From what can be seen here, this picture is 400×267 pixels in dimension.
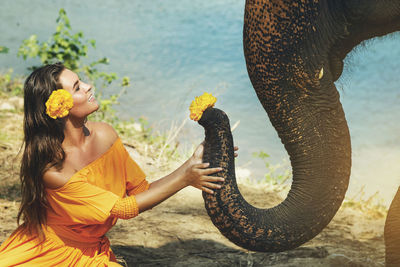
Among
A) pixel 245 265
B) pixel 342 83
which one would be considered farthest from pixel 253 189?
pixel 342 83

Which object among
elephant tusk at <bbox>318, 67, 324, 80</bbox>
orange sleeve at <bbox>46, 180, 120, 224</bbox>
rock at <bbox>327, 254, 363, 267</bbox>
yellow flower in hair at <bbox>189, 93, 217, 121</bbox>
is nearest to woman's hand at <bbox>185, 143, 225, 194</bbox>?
yellow flower in hair at <bbox>189, 93, 217, 121</bbox>

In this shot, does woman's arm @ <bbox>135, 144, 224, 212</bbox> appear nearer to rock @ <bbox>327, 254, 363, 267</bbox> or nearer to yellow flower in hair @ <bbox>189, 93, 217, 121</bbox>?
yellow flower in hair @ <bbox>189, 93, 217, 121</bbox>

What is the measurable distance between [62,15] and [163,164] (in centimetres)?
196

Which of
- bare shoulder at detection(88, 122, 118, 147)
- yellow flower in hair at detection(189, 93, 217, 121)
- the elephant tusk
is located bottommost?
bare shoulder at detection(88, 122, 118, 147)

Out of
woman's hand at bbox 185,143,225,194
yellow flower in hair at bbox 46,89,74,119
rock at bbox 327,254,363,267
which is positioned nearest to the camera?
woman's hand at bbox 185,143,225,194

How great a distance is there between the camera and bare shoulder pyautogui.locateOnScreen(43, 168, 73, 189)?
2.44m

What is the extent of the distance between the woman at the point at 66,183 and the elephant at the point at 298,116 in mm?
257

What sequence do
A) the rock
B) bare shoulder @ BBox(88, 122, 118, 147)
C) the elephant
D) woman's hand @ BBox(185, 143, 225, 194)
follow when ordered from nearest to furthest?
the elephant, woman's hand @ BBox(185, 143, 225, 194), bare shoulder @ BBox(88, 122, 118, 147), the rock

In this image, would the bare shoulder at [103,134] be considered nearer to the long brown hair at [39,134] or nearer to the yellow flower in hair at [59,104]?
the long brown hair at [39,134]

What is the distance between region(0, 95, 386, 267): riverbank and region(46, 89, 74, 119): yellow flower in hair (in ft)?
3.83

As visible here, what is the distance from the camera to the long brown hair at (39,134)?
8.00ft

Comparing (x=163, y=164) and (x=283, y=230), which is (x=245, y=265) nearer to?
(x=283, y=230)

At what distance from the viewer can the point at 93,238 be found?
2641 mm

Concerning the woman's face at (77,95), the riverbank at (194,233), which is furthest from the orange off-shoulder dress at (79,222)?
the riverbank at (194,233)
